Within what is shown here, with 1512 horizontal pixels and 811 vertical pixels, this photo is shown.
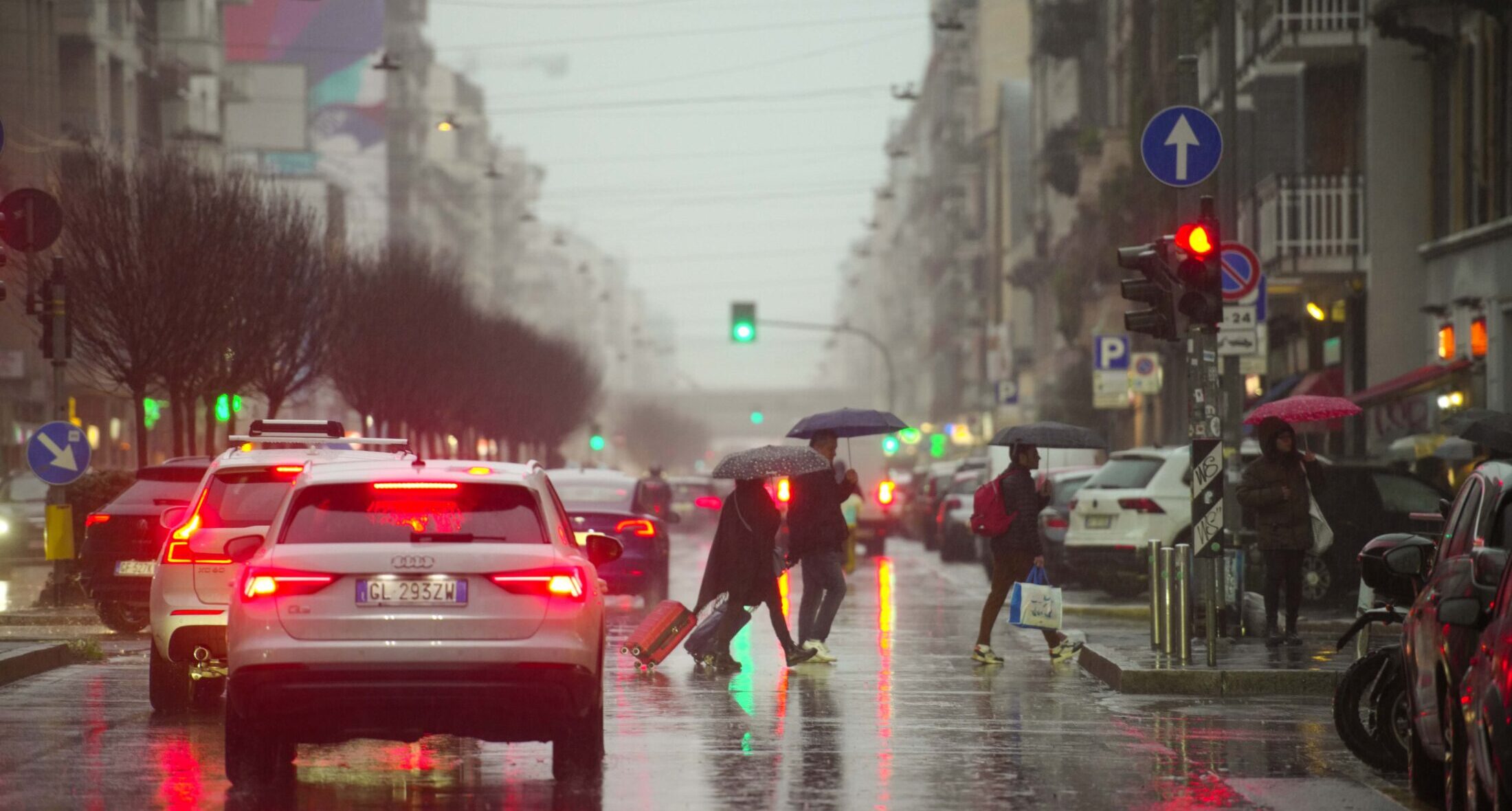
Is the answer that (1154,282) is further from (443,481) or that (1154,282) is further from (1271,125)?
(1271,125)

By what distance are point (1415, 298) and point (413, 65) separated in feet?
367

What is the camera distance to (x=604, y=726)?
13.3 meters

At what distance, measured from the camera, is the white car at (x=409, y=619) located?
10.1 metres

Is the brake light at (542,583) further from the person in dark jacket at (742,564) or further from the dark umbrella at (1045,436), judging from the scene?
the dark umbrella at (1045,436)

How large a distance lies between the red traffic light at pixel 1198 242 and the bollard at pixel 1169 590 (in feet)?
Result: 6.94

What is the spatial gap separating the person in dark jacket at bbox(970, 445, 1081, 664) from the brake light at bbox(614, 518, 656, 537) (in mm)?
7725

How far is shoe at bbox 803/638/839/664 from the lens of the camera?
703 inches

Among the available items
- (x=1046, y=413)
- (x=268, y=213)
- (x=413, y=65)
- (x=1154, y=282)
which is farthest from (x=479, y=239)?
(x=1154, y=282)

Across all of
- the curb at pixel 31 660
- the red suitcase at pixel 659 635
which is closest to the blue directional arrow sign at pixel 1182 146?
the red suitcase at pixel 659 635

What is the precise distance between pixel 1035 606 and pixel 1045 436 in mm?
1448

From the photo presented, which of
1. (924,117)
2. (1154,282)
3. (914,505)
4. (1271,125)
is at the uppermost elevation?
(924,117)

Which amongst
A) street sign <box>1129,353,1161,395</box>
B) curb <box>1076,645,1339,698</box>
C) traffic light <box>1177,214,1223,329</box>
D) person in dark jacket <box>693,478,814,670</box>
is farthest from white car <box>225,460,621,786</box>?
street sign <box>1129,353,1161,395</box>

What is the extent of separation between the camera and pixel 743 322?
50406mm

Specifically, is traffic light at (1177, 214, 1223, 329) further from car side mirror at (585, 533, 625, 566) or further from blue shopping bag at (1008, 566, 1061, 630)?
car side mirror at (585, 533, 625, 566)
